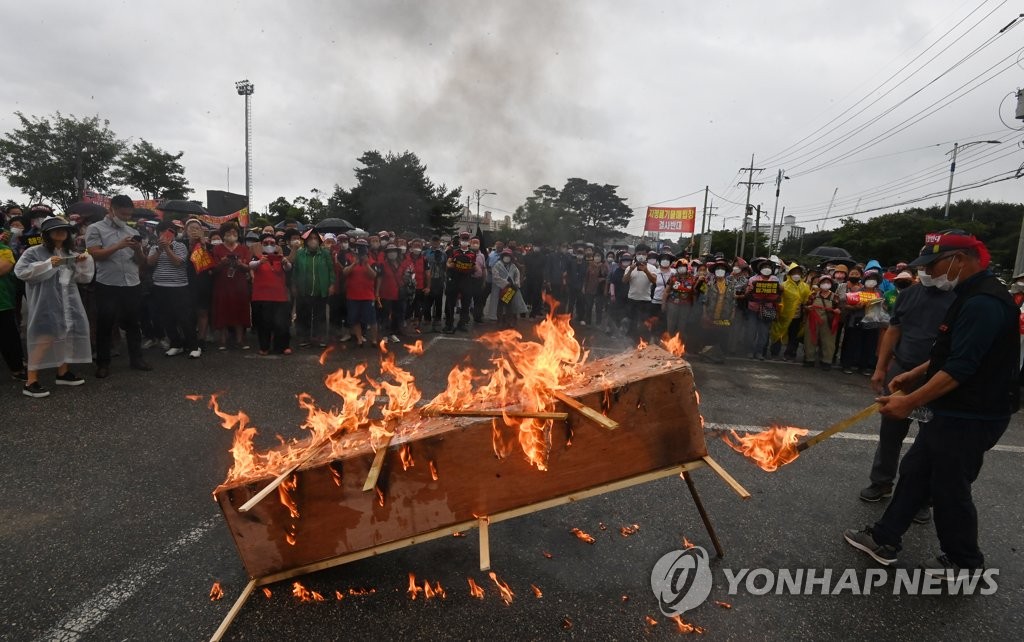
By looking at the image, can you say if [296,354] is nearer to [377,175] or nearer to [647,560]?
[647,560]

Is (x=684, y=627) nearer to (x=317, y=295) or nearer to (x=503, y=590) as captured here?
(x=503, y=590)

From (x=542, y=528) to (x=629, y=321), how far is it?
295 inches

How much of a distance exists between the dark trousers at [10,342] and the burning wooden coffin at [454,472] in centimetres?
492

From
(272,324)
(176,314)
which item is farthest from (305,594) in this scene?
(176,314)

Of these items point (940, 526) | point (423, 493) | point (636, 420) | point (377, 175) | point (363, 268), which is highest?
point (377, 175)

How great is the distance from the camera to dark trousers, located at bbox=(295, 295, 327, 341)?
8.02m

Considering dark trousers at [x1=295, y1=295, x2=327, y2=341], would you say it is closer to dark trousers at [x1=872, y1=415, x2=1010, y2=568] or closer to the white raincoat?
the white raincoat

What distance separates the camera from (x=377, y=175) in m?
35.0

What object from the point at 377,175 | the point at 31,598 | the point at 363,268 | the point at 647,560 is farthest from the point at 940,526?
the point at 377,175

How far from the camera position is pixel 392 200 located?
34.1 meters

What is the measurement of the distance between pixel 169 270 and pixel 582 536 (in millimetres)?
6576

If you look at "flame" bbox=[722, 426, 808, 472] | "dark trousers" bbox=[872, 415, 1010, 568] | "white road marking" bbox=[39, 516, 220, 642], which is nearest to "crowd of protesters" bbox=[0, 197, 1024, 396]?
"white road marking" bbox=[39, 516, 220, 642]

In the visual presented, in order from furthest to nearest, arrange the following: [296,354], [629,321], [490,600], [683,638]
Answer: [629,321] < [296,354] < [490,600] < [683,638]

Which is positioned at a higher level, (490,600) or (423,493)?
(423,493)
